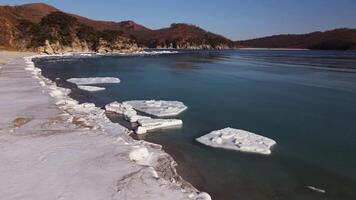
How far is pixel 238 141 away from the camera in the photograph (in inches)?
408

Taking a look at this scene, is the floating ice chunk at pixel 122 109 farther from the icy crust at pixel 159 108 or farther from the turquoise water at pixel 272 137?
the turquoise water at pixel 272 137

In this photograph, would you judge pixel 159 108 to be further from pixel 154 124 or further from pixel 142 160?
pixel 142 160

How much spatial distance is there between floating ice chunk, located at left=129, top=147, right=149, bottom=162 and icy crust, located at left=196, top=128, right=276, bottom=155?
2.41 meters

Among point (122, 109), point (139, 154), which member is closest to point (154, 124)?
point (122, 109)

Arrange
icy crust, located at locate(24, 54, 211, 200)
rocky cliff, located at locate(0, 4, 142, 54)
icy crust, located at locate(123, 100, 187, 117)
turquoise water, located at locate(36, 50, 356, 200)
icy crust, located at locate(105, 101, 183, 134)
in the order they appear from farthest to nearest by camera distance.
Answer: rocky cliff, located at locate(0, 4, 142, 54) < icy crust, located at locate(123, 100, 187, 117) < icy crust, located at locate(105, 101, 183, 134) < turquoise water, located at locate(36, 50, 356, 200) < icy crust, located at locate(24, 54, 211, 200)

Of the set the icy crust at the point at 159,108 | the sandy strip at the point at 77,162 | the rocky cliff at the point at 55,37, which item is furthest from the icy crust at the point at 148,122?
the rocky cliff at the point at 55,37

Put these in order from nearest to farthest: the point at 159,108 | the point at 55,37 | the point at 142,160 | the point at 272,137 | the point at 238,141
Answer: the point at 142,160 < the point at 238,141 < the point at 272,137 < the point at 159,108 < the point at 55,37

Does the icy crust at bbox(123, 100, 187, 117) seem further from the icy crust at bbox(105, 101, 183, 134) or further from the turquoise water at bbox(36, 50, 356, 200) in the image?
the icy crust at bbox(105, 101, 183, 134)

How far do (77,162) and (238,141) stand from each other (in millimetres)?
4889

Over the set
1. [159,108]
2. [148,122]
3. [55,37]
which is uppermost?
[148,122]

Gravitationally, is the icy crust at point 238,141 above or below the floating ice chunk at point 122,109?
above

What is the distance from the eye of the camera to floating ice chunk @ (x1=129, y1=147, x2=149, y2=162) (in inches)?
321

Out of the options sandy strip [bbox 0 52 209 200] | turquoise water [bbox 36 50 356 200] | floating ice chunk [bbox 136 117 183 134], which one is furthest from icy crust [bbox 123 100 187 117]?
sandy strip [bbox 0 52 209 200]

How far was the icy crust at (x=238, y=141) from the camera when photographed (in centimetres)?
987
